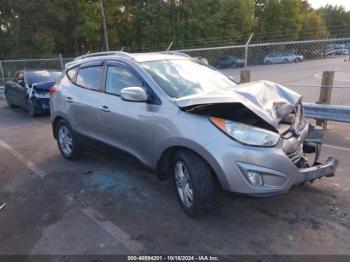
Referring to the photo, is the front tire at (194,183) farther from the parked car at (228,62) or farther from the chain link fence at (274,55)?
the parked car at (228,62)

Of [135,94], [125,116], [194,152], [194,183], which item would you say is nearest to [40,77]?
[125,116]

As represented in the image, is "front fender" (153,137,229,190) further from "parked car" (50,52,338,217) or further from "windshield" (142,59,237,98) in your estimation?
"windshield" (142,59,237,98)

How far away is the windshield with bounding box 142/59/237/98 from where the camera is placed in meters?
3.78

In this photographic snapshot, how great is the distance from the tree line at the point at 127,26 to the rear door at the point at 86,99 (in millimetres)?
25774

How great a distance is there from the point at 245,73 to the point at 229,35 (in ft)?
101

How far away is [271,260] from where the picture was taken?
2803 mm

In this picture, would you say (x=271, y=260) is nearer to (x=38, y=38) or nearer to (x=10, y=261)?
(x=10, y=261)

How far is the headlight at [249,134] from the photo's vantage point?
299 cm

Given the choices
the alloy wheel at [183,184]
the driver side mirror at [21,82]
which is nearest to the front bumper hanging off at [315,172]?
the alloy wheel at [183,184]

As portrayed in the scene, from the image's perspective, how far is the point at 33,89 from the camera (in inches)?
400

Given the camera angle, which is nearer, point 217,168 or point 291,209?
point 217,168

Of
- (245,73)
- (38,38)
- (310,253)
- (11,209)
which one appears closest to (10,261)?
(11,209)

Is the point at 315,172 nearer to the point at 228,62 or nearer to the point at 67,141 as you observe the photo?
the point at 67,141

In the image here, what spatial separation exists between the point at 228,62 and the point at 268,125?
1048cm
